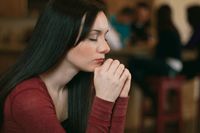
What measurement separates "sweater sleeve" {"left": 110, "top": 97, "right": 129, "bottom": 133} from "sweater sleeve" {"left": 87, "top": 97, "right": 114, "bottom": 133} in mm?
82

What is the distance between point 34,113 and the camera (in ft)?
3.71

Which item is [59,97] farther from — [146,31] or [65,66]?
[146,31]

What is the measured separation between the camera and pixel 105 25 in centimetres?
124

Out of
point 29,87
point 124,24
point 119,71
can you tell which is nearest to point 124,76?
point 119,71

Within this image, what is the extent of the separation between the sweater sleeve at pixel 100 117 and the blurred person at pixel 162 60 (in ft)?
8.03

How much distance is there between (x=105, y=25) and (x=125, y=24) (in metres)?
3.26

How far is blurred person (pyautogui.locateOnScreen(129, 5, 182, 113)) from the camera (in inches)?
144

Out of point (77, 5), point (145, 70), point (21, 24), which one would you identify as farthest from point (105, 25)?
point (21, 24)

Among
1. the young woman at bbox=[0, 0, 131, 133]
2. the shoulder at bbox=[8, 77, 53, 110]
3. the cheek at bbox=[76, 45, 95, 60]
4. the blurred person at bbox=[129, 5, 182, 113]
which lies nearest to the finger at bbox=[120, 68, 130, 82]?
the young woman at bbox=[0, 0, 131, 133]

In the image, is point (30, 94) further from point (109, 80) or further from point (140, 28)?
point (140, 28)

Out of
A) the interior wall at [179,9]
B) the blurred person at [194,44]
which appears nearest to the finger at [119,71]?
the blurred person at [194,44]

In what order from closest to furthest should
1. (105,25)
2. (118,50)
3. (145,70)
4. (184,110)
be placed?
(105,25) → (118,50) → (145,70) → (184,110)

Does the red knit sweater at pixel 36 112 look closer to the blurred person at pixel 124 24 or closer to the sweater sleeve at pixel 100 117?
the sweater sleeve at pixel 100 117

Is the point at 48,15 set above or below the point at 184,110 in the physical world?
above
